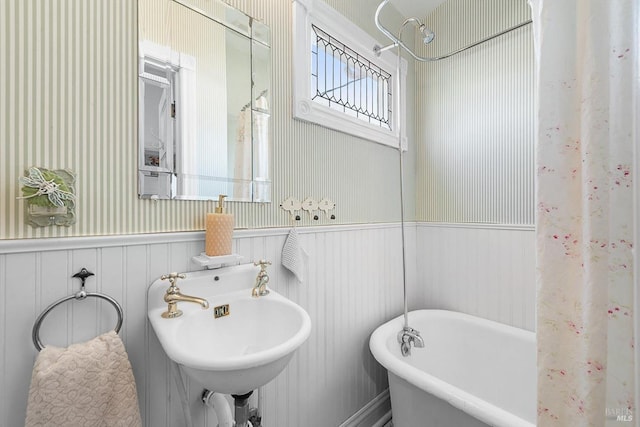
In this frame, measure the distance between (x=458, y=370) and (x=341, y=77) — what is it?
6.23 feet

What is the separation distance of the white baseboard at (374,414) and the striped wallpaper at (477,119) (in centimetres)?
127

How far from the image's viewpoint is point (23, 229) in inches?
29.9

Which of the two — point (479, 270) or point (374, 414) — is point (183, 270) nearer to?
point (374, 414)

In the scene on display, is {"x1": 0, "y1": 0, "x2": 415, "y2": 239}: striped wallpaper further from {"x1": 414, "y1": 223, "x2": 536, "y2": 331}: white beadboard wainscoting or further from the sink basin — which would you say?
{"x1": 414, "y1": 223, "x2": 536, "y2": 331}: white beadboard wainscoting

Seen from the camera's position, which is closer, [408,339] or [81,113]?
[81,113]

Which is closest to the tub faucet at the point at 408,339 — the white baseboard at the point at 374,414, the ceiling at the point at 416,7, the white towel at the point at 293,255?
the white baseboard at the point at 374,414

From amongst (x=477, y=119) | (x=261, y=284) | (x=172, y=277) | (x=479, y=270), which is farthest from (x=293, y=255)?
(x=477, y=119)

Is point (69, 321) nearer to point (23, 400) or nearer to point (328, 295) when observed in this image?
point (23, 400)

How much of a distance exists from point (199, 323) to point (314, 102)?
1.12 metres

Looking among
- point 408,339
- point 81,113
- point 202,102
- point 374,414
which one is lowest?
point 374,414

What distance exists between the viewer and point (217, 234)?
103 cm

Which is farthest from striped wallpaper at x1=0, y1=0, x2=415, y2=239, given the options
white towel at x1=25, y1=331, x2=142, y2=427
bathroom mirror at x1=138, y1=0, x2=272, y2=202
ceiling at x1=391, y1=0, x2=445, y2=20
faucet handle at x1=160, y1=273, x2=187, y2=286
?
ceiling at x1=391, y1=0, x2=445, y2=20

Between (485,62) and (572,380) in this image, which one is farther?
(485,62)

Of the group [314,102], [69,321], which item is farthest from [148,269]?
[314,102]
